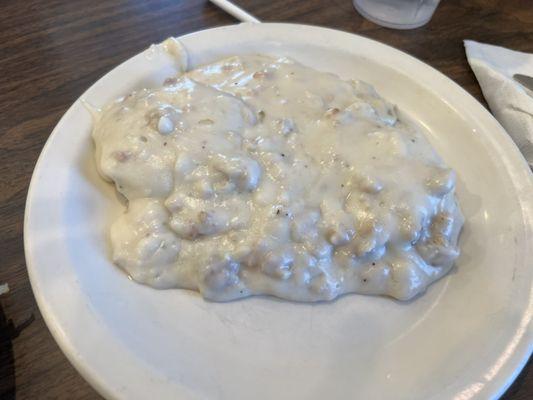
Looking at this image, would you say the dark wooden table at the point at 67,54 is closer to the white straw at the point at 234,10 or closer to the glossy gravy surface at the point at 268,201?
the white straw at the point at 234,10

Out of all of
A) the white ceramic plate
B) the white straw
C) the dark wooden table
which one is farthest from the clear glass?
the white ceramic plate

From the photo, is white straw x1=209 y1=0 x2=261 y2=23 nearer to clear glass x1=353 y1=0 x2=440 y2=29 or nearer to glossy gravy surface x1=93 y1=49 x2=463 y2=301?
clear glass x1=353 y1=0 x2=440 y2=29

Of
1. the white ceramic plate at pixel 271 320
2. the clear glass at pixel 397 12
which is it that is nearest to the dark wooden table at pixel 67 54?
the clear glass at pixel 397 12

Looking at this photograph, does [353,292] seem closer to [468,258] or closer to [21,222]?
[468,258]

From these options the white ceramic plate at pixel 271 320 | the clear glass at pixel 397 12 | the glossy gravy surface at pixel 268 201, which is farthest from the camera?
the clear glass at pixel 397 12

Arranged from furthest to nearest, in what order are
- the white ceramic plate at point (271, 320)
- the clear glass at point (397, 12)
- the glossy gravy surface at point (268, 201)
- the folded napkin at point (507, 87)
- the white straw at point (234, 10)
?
1. the clear glass at point (397, 12)
2. the white straw at point (234, 10)
3. the folded napkin at point (507, 87)
4. the glossy gravy surface at point (268, 201)
5. the white ceramic plate at point (271, 320)

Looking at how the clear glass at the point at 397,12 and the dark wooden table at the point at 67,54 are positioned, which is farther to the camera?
the clear glass at the point at 397,12

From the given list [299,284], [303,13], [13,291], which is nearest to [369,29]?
[303,13]
